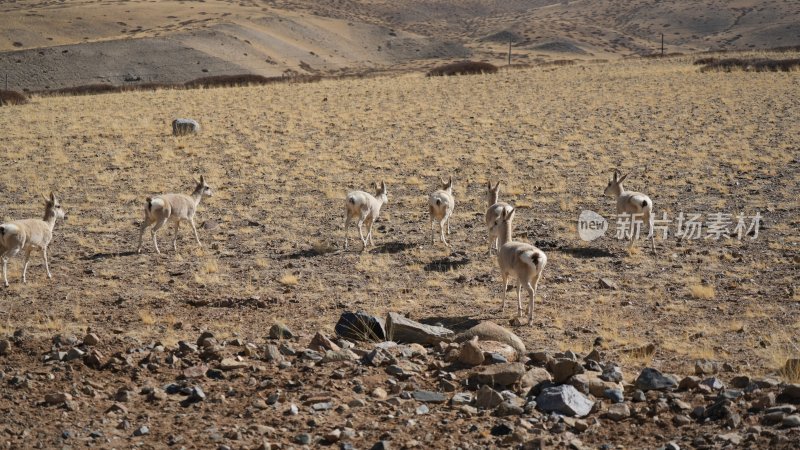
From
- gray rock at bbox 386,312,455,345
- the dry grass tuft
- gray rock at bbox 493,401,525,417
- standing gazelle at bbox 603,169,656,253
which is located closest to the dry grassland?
the dry grass tuft

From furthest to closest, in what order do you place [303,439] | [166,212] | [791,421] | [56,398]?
1. [166,212]
2. [56,398]
3. [303,439]
4. [791,421]

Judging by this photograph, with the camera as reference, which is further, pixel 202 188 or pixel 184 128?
pixel 184 128

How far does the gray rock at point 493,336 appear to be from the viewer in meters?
9.62

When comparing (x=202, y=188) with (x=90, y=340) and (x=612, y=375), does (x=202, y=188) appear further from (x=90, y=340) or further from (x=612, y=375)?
(x=612, y=375)

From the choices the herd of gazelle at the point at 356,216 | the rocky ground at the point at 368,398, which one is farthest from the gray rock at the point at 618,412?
the herd of gazelle at the point at 356,216

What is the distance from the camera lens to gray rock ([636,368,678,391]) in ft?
26.7

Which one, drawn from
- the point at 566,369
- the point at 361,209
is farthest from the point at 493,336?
the point at 361,209

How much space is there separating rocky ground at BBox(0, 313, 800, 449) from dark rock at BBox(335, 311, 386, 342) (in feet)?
1.21

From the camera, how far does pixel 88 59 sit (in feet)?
234

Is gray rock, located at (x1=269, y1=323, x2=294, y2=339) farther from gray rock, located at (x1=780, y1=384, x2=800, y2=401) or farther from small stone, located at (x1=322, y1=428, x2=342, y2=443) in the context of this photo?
gray rock, located at (x1=780, y1=384, x2=800, y2=401)

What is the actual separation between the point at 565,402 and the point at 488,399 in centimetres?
73

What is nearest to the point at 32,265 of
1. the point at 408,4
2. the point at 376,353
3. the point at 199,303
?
the point at 199,303

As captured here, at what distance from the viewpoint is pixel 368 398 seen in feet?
26.7

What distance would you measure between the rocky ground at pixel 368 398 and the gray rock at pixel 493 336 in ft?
0.07
